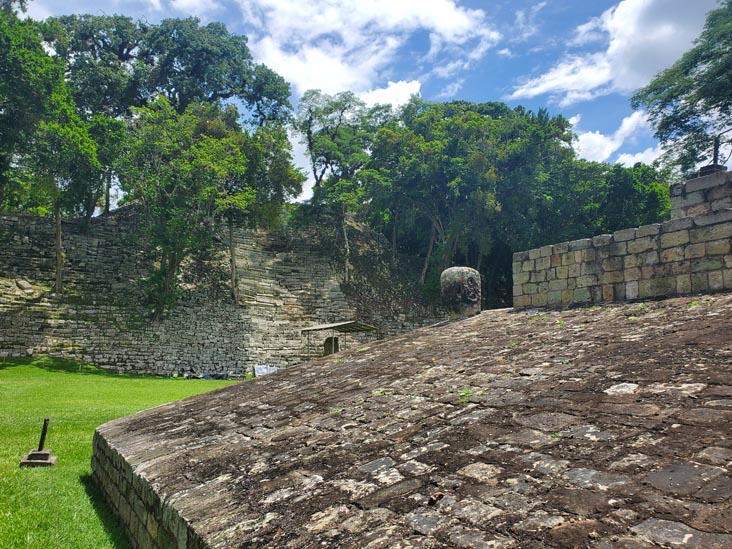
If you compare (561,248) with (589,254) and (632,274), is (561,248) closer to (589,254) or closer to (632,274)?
(589,254)

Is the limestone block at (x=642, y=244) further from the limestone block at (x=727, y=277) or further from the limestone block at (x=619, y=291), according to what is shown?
the limestone block at (x=727, y=277)

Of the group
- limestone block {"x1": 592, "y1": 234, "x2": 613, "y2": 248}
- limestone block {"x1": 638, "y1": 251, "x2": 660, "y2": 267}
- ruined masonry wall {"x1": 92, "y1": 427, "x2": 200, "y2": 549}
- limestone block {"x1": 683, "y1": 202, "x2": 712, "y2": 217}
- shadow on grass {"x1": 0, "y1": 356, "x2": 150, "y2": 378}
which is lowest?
shadow on grass {"x1": 0, "y1": 356, "x2": 150, "y2": 378}

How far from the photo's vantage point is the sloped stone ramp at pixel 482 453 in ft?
6.54

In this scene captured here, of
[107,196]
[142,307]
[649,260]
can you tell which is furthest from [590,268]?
[107,196]

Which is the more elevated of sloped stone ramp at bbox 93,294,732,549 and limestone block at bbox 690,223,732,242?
limestone block at bbox 690,223,732,242

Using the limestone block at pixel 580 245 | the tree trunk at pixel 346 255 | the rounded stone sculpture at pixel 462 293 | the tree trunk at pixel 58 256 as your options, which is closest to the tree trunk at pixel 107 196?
the tree trunk at pixel 58 256

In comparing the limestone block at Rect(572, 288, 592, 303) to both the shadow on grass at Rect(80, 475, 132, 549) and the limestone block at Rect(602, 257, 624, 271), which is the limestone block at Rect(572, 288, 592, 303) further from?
the shadow on grass at Rect(80, 475, 132, 549)

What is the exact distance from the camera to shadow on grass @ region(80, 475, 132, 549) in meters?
4.52

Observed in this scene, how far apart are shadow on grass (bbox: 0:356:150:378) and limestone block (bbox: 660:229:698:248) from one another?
19.8 m

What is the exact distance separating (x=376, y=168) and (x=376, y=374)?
1070 inches

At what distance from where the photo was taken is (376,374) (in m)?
5.68

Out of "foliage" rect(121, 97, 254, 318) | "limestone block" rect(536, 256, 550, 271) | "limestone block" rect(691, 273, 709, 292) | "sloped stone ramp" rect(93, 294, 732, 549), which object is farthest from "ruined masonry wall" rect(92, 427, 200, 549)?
"foliage" rect(121, 97, 254, 318)

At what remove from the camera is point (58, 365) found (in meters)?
19.7

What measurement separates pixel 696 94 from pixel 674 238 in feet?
68.0
